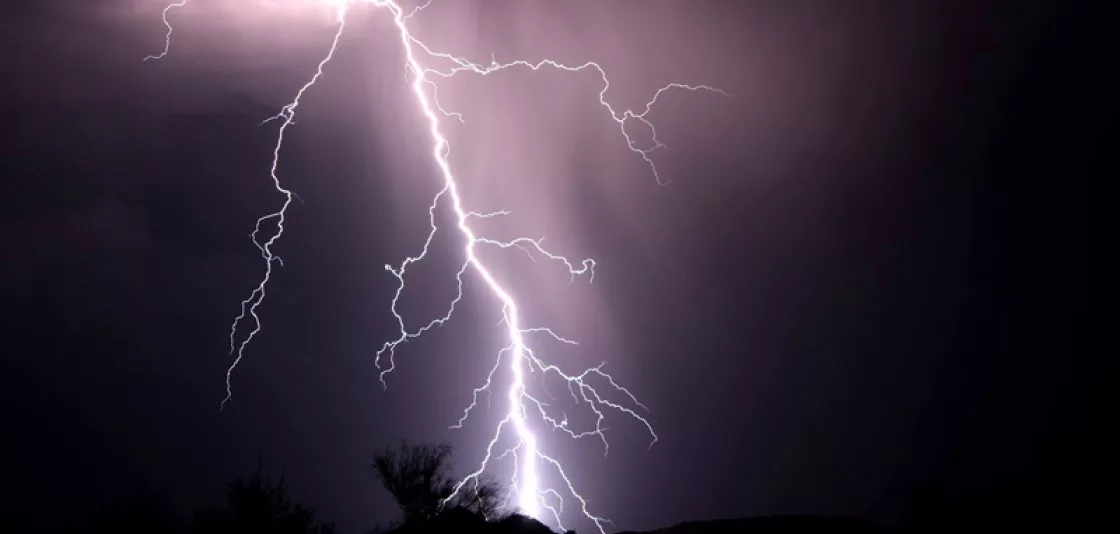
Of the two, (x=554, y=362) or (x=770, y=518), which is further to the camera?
(x=554, y=362)

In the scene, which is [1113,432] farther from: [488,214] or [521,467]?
[488,214]

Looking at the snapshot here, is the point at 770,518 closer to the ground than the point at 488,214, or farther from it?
closer to the ground

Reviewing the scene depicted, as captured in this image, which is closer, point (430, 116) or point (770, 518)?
point (770, 518)

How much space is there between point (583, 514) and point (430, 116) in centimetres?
916

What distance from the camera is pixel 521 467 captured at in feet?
48.4

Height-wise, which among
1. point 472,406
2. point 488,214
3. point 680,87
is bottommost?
point 472,406

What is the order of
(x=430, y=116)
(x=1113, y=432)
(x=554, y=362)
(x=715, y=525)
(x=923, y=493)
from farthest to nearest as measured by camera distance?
(x=554, y=362)
(x=430, y=116)
(x=1113, y=432)
(x=923, y=493)
(x=715, y=525)

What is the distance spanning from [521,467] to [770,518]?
687 cm

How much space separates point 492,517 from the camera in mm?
11070

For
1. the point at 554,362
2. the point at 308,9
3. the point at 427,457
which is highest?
the point at 308,9

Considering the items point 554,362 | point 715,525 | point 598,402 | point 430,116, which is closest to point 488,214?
point 430,116

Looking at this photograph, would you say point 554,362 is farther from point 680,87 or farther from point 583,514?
point 680,87

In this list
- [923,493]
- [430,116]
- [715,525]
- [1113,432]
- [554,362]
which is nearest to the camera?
[715,525]

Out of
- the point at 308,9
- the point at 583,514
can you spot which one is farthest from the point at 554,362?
the point at 308,9
